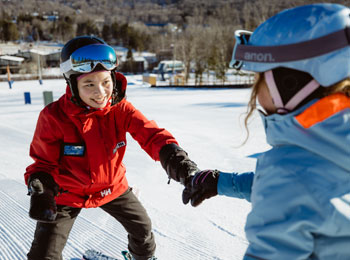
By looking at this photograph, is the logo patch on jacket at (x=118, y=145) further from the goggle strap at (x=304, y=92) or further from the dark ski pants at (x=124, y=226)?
the goggle strap at (x=304, y=92)

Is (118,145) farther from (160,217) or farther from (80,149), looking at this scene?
(160,217)

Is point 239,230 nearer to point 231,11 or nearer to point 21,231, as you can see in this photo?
point 21,231

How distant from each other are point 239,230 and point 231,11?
396 ft

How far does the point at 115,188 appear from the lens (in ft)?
5.65

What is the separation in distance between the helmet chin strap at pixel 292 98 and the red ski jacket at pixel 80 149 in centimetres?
79

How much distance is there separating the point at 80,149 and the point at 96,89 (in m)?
0.32

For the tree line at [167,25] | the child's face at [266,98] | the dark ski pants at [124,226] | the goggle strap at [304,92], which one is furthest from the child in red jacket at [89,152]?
the tree line at [167,25]

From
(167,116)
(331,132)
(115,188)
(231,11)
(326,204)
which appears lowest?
(167,116)

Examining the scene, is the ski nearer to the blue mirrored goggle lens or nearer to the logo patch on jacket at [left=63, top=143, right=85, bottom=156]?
the logo patch on jacket at [left=63, top=143, right=85, bottom=156]


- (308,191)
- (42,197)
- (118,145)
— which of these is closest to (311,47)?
(308,191)

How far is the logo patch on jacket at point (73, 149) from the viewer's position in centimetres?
160

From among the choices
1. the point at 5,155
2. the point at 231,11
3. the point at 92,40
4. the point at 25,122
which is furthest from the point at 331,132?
the point at 231,11

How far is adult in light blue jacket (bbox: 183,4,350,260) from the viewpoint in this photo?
785mm

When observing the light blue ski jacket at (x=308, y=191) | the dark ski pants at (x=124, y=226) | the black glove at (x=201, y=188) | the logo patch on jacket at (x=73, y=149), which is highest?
the light blue ski jacket at (x=308, y=191)
